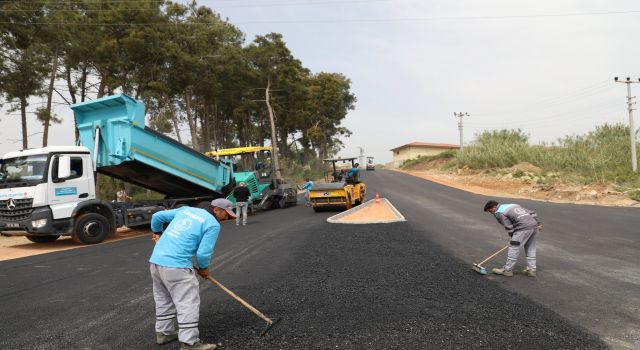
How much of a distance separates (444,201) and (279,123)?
22545 mm

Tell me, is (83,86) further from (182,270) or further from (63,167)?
(182,270)

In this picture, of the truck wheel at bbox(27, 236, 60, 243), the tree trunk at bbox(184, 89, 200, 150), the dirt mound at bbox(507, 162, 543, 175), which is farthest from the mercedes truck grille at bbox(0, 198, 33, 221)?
the dirt mound at bbox(507, 162, 543, 175)

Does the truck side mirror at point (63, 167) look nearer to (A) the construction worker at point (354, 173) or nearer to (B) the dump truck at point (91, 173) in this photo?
(B) the dump truck at point (91, 173)

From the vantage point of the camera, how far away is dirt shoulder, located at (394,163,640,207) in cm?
1702

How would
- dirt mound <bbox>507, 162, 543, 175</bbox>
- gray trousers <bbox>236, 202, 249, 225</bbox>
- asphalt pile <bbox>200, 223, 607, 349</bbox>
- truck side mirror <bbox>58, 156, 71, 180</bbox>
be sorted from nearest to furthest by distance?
asphalt pile <bbox>200, 223, 607, 349</bbox>, truck side mirror <bbox>58, 156, 71, 180</bbox>, gray trousers <bbox>236, 202, 249, 225</bbox>, dirt mound <bbox>507, 162, 543, 175</bbox>

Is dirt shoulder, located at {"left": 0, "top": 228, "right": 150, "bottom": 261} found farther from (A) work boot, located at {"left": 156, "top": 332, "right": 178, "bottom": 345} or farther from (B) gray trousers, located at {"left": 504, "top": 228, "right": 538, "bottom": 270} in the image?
(B) gray trousers, located at {"left": 504, "top": 228, "right": 538, "bottom": 270}

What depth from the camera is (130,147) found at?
9562 millimetres

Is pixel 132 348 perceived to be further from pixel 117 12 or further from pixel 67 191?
pixel 117 12

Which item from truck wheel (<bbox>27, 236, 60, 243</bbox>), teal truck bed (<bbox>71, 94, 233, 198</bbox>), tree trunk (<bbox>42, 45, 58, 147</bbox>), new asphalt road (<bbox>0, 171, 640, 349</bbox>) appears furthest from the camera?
tree trunk (<bbox>42, 45, 58, 147</bbox>)

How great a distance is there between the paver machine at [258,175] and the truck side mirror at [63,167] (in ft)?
17.1

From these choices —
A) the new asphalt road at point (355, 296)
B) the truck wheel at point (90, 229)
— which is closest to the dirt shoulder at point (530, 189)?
the new asphalt road at point (355, 296)

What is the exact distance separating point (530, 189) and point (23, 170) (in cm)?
2264

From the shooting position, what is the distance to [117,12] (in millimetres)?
17578

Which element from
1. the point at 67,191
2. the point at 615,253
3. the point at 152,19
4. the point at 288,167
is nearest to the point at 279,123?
the point at 288,167
